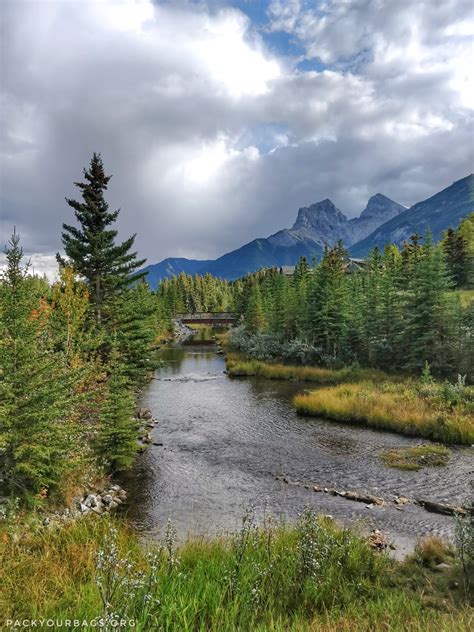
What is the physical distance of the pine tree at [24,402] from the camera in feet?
35.5

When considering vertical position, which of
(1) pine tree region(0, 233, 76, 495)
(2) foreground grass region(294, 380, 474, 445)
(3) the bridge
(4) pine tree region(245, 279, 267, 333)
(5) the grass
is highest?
(3) the bridge

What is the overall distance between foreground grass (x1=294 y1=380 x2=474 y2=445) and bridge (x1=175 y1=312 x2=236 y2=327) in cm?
9793

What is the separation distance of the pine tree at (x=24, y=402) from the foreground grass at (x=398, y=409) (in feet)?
64.6

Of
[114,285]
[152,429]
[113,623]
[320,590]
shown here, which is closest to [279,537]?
[320,590]

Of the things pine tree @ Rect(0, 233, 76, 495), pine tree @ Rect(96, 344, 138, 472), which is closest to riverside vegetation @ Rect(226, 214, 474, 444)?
pine tree @ Rect(96, 344, 138, 472)

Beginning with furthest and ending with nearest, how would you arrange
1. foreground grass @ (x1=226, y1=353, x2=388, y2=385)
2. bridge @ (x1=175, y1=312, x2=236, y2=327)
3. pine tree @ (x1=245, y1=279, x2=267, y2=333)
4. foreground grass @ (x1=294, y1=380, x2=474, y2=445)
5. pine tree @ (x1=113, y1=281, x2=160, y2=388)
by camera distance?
bridge @ (x1=175, y1=312, x2=236, y2=327), pine tree @ (x1=245, y1=279, x2=267, y2=333), foreground grass @ (x1=226, y1=353, x2=388, y2=385), pine tree @ (x1=113, y1=281, x2=160, y2=388), foreground grass @ (x1=294, y1=380, x2=474, y2=445)

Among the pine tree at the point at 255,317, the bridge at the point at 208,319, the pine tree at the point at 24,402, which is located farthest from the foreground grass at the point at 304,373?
the bridge at the point at 208,319

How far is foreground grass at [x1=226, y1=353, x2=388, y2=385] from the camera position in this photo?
3850cm

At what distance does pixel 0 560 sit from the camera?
6.68 m

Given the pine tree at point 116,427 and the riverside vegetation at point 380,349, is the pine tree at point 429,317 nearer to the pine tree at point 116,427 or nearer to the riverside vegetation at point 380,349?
the riverside vegetation at point 380,349

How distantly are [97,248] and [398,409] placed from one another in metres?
23.0

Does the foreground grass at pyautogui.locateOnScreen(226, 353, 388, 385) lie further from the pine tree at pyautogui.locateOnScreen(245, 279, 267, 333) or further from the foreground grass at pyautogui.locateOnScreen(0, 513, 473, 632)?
the foreground grass at pyautogui.locateOnScreen(0, 513, 473, 632)

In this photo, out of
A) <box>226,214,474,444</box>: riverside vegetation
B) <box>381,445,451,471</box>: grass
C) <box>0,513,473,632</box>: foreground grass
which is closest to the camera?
<box>0,513,473,632</box>: foreground grass

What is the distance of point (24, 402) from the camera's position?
36.2ft
